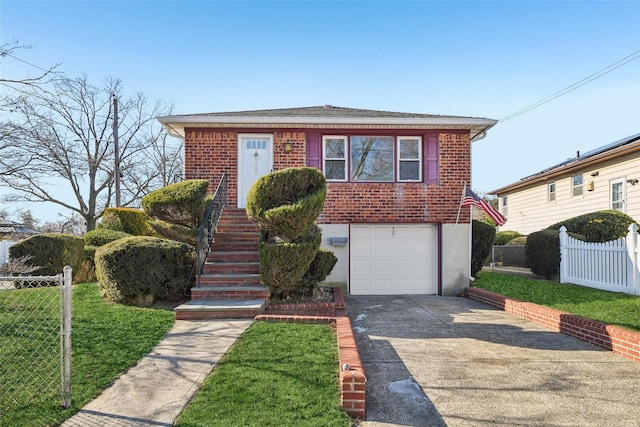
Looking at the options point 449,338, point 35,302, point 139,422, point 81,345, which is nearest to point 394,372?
point 449,338

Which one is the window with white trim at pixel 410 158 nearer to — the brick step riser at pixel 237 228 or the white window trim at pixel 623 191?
the brick step riser at pixel 237 228

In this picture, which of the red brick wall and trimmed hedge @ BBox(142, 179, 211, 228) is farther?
the red brick wall

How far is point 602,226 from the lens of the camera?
36.9 ft

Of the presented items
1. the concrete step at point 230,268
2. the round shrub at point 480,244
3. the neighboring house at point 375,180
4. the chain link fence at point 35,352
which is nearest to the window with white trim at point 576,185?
the round shrub at point 480,244

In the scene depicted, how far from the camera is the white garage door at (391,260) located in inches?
394

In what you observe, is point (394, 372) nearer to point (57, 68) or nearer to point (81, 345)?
point (81, 345)

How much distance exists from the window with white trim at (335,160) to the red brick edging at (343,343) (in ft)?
10.2

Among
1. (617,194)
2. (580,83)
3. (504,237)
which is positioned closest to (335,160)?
(617,194)

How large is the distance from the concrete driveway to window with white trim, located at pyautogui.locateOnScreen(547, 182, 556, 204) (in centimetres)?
1355

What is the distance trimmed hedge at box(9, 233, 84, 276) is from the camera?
981cm

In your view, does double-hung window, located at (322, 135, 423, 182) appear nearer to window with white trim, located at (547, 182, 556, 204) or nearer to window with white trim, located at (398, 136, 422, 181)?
window with white trim, located at (398, 136, 422, 181)

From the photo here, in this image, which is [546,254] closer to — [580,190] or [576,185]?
[580,190]

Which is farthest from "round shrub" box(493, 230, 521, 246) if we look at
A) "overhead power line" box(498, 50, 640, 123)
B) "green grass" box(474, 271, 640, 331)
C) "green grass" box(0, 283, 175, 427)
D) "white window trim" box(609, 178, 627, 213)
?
"green grass" box(0, 283, 175, 427)

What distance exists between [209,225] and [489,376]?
6484 mm
